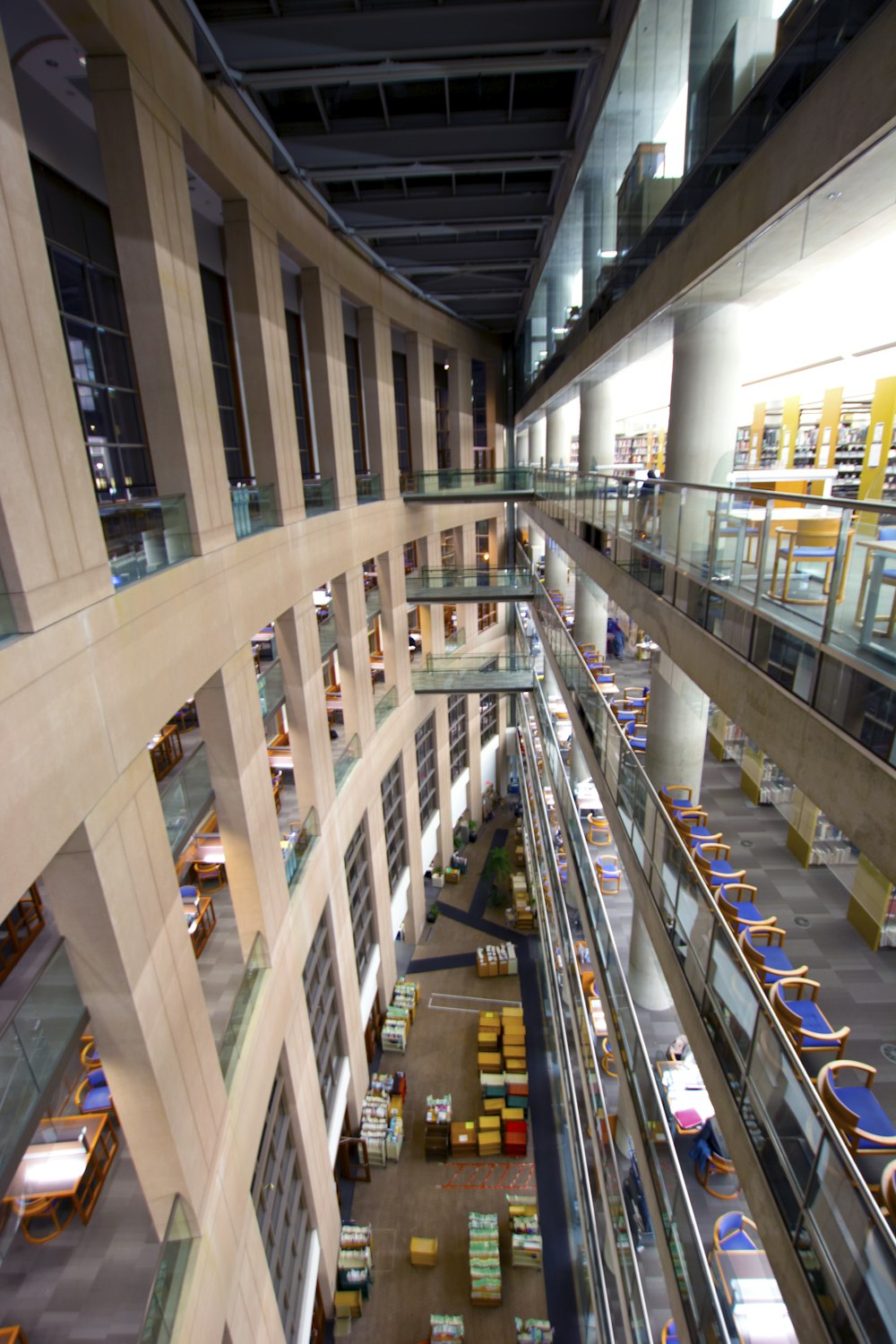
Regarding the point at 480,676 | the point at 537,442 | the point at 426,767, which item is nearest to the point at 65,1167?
the point at 480,676

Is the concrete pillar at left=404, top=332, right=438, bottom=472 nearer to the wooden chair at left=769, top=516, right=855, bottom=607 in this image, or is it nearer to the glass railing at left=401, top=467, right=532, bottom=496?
the glass railing at left=401, top=467, right=532, bottom=496

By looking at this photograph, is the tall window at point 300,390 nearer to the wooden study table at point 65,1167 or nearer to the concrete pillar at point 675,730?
the concrete pillar at point 675,730

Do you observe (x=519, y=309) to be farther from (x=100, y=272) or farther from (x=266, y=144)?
(x=100, y=272)

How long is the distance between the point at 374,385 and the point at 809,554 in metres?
10.7

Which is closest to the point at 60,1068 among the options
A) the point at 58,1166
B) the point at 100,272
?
the point at 58,1166

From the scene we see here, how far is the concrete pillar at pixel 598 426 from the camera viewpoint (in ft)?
37.1

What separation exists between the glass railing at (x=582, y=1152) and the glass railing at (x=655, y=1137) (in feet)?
4.77

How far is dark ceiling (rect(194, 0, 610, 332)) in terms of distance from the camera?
5707 mm

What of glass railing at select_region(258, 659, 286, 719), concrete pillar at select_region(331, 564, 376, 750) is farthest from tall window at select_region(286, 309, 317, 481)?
glass railing at select_region(258, 659, 286, 719)

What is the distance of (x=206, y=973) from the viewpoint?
285 inches

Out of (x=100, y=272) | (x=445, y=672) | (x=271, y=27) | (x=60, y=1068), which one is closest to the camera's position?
(x=60, y=1068)

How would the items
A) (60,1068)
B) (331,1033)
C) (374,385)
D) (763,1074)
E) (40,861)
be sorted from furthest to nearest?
(374,385)
(331,1033)
(60,1068)
(40,861)
(763,1074)

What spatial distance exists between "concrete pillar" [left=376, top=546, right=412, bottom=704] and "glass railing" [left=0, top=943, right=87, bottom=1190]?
33.3ft

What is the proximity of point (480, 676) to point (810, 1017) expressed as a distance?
458 inches
